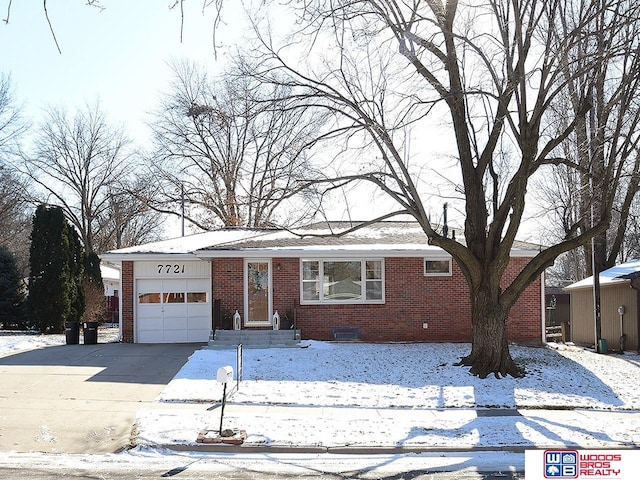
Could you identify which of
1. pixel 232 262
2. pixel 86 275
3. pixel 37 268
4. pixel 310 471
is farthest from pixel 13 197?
pixel 310 471

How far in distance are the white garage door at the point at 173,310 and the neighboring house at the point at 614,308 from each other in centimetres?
1475

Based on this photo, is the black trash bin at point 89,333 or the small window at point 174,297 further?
the small window at point 174,297

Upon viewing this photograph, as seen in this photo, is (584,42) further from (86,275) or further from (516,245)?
(86,275)

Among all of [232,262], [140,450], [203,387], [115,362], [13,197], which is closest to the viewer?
[140,450]

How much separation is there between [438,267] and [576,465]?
14.7m

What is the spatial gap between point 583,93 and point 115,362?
43.3 ft

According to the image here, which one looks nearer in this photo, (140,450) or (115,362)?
(140,450)

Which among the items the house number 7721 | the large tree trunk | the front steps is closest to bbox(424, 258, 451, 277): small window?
the front steps

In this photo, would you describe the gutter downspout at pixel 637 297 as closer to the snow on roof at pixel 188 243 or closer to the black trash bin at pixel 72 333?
the snow on roof at pixel 188 243

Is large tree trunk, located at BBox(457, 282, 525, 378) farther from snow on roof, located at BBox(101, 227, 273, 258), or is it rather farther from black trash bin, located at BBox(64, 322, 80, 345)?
black trash bin, located at BBox(64, 322, 80, 345)

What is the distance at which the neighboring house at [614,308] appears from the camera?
76.8 ft

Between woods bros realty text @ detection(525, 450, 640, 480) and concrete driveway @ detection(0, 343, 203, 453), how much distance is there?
595 centimetres

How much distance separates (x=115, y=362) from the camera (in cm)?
1745

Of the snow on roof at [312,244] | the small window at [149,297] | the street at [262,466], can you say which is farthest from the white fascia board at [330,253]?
the street at [262,466]
